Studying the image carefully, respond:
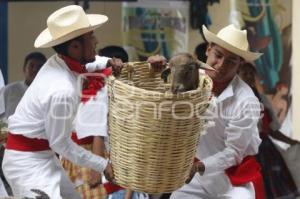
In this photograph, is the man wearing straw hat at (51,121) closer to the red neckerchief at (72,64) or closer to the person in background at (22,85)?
the red neckerchief at (72,64)

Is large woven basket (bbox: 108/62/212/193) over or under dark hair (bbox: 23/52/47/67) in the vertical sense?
over

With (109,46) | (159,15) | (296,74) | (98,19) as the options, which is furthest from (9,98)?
(296,74)

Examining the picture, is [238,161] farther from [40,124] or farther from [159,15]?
[159,15]

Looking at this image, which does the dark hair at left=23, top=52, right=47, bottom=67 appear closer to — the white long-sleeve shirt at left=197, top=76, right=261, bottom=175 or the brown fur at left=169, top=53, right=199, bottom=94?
the white long-sleeve shirt at left=197, top=76, right=261, bottom=175

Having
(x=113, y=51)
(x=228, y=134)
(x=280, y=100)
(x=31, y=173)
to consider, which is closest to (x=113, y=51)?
(x=113, y=51)

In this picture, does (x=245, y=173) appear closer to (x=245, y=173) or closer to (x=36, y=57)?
(x=245, y=173)

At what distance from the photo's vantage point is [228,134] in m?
4.52

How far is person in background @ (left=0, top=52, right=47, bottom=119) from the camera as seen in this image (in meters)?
6.16

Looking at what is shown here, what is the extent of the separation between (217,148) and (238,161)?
6.8 inches

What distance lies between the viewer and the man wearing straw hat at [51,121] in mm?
3973

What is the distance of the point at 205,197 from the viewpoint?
4.70 m

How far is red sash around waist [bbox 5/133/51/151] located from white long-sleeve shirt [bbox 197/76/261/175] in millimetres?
1012

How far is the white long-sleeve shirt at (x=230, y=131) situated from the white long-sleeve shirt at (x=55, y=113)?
86 centimetres

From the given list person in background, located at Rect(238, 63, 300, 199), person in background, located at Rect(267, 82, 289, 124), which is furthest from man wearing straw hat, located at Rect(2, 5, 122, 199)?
person in background, located at Rect(267, 82, 289, 124)
